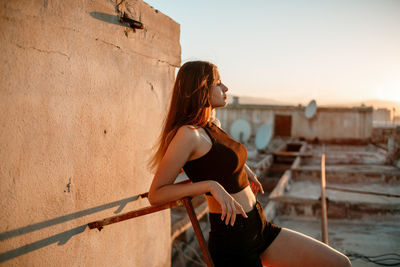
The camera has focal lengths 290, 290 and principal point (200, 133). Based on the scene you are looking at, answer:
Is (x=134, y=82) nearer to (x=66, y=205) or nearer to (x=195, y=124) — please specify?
(x=195, y=124)

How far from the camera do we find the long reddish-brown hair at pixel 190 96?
5.60 ft

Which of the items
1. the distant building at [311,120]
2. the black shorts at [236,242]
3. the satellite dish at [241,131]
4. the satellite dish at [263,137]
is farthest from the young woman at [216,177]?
the distant building at [311,120]

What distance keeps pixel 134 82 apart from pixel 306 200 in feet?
17.2

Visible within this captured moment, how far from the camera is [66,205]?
169cm

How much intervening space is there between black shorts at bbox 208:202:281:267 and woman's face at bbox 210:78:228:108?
0.68 metres

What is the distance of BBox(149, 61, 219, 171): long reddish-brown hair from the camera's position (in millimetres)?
1707

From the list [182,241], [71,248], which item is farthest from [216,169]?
[182,241]

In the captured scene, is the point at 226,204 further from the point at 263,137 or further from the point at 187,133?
the point at 263,137

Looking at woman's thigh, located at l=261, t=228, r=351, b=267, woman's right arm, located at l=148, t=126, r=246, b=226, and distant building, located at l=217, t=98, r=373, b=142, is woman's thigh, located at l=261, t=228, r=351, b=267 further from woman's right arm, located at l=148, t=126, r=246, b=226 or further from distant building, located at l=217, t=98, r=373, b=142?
distant building, located at l=217, t=98, r=373, b=142

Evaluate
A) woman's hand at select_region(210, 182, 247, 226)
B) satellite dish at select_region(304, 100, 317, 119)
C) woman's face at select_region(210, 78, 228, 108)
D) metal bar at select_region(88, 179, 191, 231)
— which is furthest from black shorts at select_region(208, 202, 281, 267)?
satellite dish at select_region(304, 100, 317, 119)

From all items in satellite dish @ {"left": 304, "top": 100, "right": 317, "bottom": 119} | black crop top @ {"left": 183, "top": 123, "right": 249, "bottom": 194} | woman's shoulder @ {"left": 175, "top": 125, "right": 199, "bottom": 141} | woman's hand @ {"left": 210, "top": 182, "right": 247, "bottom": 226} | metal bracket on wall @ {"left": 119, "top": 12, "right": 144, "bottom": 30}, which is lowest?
woman's hand @ {"left": 210, "top": 182, "right": 247, "bottom": 226}

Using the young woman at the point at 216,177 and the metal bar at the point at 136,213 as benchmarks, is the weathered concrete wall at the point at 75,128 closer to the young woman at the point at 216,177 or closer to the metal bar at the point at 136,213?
the metal bar at the point at 136,213

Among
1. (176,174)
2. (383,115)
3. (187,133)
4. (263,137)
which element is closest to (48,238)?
(176,174)

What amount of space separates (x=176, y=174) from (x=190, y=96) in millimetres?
465
